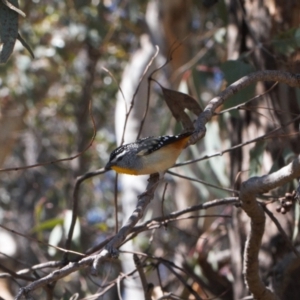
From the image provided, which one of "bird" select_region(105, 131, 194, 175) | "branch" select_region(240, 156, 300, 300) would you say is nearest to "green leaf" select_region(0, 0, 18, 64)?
"bird" select_region(105, 131, 194, 175)

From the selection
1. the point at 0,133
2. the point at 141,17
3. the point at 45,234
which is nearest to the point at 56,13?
the point at 141,17

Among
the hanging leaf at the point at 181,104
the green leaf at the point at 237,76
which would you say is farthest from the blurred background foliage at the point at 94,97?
the hanging leaf at the point at 181,104

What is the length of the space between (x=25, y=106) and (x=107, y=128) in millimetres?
3149

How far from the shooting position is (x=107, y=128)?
30.9ft

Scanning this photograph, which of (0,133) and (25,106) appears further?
(25,106)

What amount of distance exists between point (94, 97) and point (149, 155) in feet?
19.2

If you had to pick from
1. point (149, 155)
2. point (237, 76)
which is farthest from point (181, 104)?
point (237, 76)

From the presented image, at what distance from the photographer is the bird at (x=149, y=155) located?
85.7 inches

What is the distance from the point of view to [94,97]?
8.00m

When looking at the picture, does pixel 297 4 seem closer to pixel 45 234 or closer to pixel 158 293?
pixel 158 293

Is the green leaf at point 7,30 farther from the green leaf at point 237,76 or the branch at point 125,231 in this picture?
the green leaf at point 237,76

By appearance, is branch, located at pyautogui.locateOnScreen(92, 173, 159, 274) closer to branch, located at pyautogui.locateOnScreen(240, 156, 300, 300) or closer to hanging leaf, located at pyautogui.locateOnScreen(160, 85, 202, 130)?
branch, located at pyautogui.locateOnScreen(240, 156, 300, 300)

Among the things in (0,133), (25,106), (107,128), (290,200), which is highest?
(107,128)

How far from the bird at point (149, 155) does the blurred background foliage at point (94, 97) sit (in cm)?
27
